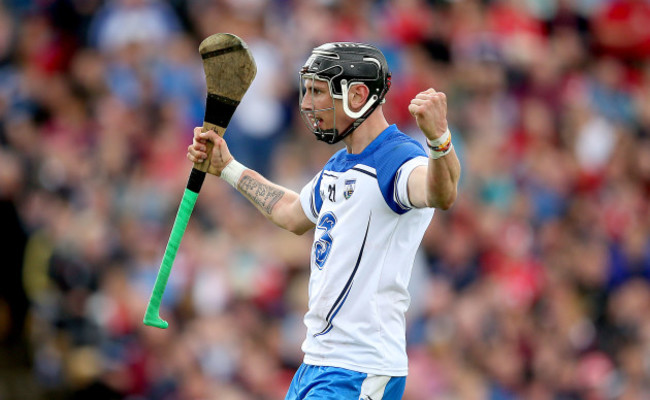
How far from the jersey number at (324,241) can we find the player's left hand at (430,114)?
0.92m

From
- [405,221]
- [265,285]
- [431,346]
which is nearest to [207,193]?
[265,285]

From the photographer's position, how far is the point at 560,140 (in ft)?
43.4

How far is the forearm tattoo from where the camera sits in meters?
6.26

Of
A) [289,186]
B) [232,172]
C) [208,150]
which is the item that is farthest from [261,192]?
[289,186]

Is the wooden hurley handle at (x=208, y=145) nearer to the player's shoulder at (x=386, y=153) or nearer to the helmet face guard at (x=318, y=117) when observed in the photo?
the helmet face guard at (x=318, y=117)

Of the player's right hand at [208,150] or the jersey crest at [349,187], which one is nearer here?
the jersey crest at [349,187]

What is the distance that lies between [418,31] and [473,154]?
1.98 m

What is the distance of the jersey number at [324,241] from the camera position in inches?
219

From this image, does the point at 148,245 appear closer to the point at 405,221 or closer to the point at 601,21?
the point at 405,221

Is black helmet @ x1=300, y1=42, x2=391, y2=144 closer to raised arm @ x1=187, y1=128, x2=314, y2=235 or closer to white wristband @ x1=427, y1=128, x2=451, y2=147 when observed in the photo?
raised arm @ x1=187, y1=128, x2=314, y2=235

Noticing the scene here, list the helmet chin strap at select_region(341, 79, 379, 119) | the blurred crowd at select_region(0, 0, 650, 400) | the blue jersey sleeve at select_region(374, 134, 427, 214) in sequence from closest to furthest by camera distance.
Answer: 1. the blue jersey sleeve at select_region(374, 134, 427, 214)
2. the helmet chin strap at select_region(341, 79, 379, 119)
3. the blurred crowd at select_region(0, 0, 650, 400)

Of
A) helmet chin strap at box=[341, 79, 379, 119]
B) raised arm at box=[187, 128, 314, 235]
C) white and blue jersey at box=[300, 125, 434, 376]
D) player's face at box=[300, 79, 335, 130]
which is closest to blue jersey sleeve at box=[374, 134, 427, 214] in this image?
white and blue jersey at box=[300, 125, 434, 376]

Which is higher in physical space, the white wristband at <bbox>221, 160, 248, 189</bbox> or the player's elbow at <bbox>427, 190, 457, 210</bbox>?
the player's elbow at <bbox>427, 190, 457, 210</bbox>

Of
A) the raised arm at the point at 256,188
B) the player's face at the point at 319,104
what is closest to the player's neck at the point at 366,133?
the player's face at the point at 319,104
